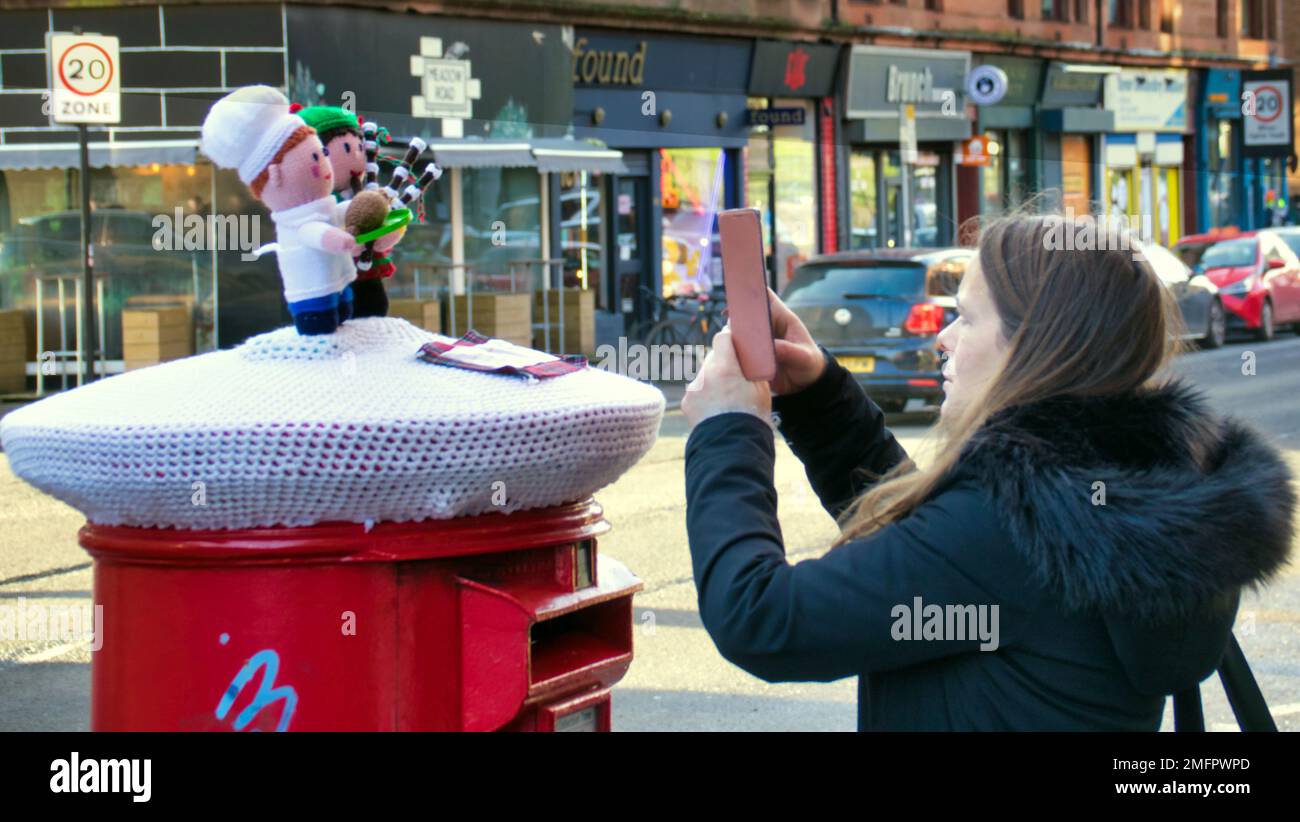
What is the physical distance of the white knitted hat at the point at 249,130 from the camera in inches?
82.5

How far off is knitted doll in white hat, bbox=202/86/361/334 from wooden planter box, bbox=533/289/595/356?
1742cm

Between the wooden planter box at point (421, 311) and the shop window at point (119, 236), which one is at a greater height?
the shop window at point (119, 236)

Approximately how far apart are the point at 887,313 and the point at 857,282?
Answer: 43 centimetres

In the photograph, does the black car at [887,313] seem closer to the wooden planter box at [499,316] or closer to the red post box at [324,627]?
the wooden planter box at [499,316]

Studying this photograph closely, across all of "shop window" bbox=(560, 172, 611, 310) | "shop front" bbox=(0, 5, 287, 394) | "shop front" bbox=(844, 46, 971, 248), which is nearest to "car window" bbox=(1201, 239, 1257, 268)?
"shop front" bbox=(844, 46, 971, 248)

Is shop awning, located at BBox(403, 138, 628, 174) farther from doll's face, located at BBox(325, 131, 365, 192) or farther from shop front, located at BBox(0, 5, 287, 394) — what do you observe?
doll's face, located at BBox(325, 131, 365, 192)

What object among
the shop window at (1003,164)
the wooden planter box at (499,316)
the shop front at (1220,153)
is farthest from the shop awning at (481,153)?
the shop front at (1220,153)

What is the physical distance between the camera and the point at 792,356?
242cm

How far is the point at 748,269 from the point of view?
2.06 metres

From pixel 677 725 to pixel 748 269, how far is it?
352cm

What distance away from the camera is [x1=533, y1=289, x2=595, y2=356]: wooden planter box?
19.7 meters

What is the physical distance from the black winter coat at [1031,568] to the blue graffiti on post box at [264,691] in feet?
1.79

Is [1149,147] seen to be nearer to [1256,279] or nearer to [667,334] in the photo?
[1256,279]
